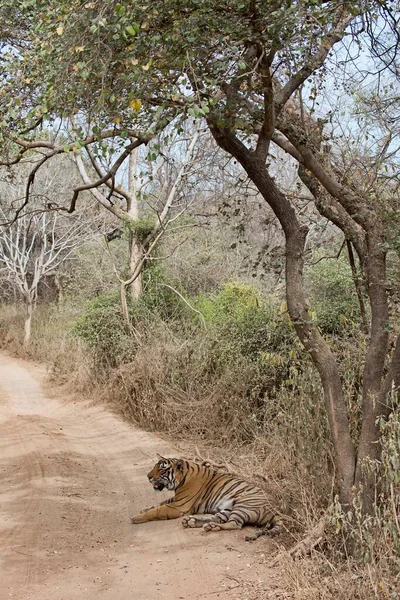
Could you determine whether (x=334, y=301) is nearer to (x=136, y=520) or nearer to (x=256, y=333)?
(x=256, y=333)

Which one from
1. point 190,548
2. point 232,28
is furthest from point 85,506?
point 232,28

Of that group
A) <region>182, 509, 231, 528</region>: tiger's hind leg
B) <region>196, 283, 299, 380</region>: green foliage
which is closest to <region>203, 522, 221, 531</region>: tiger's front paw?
<region>182, 509, 231, 528</region>: tiger's hind leg

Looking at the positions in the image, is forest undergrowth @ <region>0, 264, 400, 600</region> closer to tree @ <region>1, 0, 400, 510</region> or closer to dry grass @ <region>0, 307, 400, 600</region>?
dry grass @ <region>0, 307, 400, 600</region>

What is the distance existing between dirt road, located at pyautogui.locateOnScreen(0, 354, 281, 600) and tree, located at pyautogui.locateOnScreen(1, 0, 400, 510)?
50.5 inches

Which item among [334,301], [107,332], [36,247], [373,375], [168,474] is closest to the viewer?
[373,375]

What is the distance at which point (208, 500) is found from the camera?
692cm

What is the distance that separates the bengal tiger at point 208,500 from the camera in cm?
632

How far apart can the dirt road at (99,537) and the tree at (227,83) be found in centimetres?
128

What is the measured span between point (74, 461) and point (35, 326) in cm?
1567

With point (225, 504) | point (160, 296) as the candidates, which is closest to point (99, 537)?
point (225, 504)

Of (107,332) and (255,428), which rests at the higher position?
(107,332)

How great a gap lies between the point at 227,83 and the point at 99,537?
4343 mm

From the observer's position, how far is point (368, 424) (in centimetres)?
527

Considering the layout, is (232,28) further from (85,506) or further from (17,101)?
(85,506)
